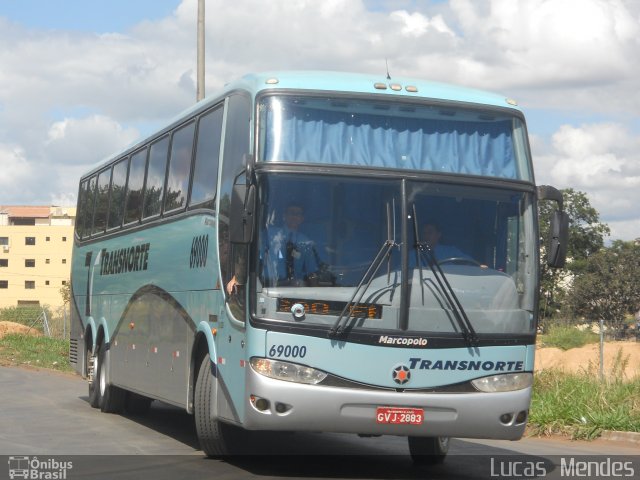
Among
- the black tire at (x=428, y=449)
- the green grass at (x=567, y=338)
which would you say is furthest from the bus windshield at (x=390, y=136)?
the green grass at (x=567, y=338)

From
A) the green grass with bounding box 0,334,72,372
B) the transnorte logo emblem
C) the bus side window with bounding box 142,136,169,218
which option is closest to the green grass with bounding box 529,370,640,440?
the bus side window with bounding box 142,136,169,218

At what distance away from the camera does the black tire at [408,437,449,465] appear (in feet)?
40.0

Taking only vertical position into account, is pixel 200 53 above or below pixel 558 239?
above

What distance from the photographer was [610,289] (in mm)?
85562

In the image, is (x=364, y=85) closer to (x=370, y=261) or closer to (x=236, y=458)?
(x=370, y=261)

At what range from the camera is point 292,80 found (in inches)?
423

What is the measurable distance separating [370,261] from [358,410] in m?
1.31

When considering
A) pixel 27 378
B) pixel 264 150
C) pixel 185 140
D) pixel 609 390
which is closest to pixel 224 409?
pixel 264 150

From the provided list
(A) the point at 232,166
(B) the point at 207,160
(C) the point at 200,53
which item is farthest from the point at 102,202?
(A) the point at 232,166

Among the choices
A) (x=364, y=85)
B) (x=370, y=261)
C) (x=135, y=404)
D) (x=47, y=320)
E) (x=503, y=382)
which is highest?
(x=364, y=85)

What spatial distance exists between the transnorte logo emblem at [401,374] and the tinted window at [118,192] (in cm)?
800

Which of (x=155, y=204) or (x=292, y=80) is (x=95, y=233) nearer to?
(x=155, y=204)

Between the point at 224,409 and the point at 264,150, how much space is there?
8.26ft

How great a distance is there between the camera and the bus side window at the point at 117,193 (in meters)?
17.2
